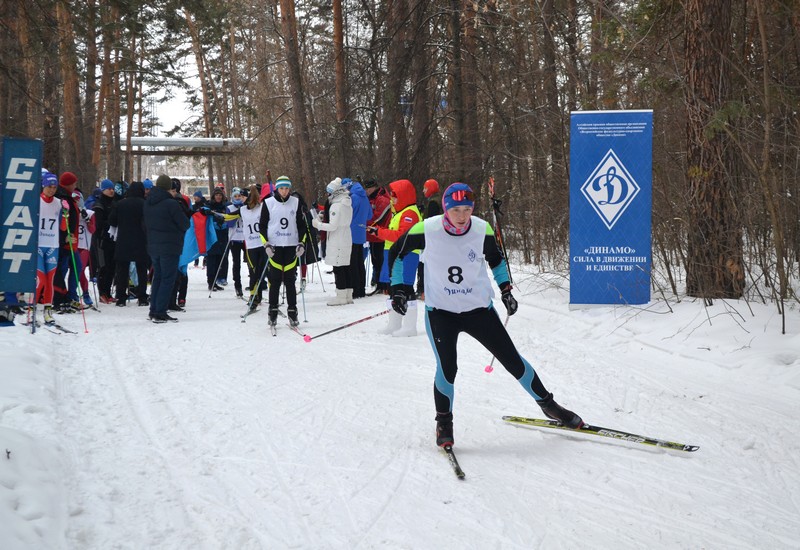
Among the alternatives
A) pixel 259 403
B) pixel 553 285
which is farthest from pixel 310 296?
pixel 259 403

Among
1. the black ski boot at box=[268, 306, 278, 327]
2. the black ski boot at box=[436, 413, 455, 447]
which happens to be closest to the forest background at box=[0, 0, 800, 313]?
the black ski boot at box=[436, 413, 455, 447]

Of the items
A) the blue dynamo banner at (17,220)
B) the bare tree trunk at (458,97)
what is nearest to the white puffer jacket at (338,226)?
the bare tree trunk at (458,97)

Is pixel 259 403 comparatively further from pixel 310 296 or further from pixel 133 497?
pixel 310 296

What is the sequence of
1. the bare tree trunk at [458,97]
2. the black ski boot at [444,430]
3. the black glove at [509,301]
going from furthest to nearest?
the bare tree trunk at [458,97], the black glove at [509,301], the black ski boot at [444,430]

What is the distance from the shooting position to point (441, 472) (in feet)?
16.3

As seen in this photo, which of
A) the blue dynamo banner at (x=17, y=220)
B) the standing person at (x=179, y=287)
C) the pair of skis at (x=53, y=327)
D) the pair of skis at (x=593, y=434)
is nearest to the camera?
the pair of skis at (x=593, y=434)

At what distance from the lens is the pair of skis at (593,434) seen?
5.13 meters

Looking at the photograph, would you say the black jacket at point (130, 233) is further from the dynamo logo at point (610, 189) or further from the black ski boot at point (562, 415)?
the black ski boot at point (562, 415)

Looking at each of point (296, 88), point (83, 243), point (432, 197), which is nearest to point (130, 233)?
point (83, 243)

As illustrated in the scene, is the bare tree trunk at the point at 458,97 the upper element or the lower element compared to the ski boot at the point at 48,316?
upper

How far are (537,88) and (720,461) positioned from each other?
506 inches

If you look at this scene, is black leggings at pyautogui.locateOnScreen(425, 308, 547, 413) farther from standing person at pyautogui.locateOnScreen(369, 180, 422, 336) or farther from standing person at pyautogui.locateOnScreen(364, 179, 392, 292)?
standing person at pyautogui.locateOnScreen(364, 179, 392, 292)

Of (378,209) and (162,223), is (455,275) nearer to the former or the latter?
(162,223)

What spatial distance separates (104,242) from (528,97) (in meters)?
10.2
